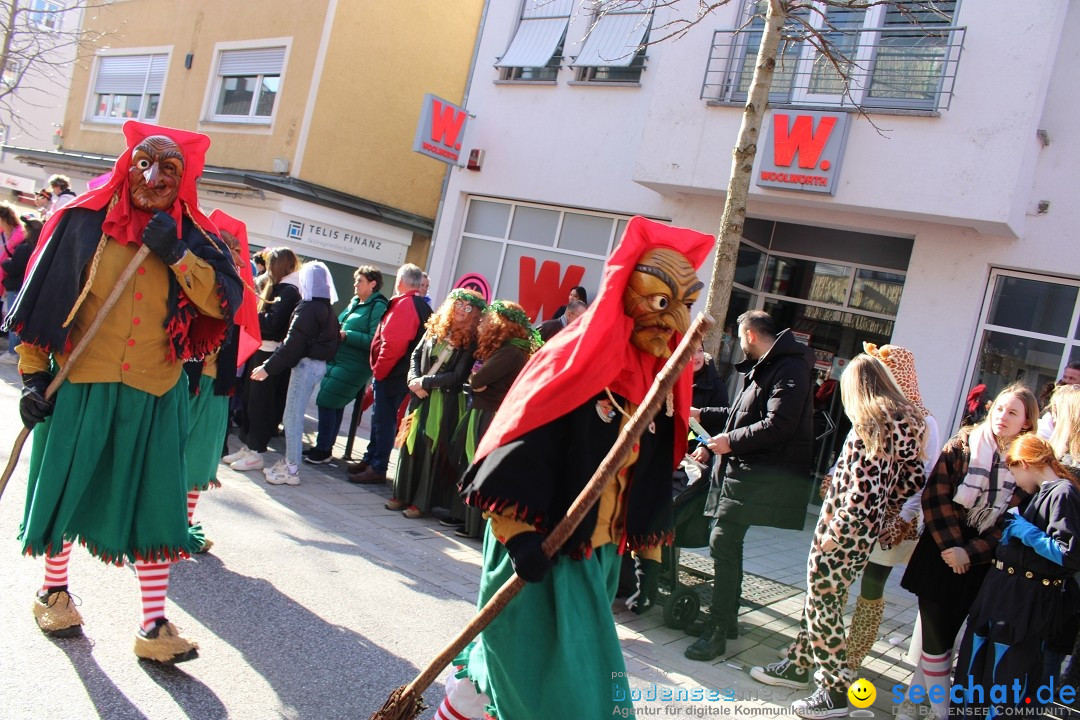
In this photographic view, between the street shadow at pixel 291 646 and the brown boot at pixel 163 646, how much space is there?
0.30 metres

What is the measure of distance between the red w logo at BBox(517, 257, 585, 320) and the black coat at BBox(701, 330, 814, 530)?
7.44 m

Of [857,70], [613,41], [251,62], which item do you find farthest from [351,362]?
[251,62]

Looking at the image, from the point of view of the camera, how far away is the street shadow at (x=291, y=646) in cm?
365

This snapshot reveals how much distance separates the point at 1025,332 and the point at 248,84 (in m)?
13.8

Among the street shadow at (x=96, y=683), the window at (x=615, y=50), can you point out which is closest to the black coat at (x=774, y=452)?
the street shadow at (x=96, y=683)

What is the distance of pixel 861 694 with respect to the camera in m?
4.57

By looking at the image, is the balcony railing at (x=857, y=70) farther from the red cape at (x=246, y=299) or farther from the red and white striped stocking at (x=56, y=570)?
the red and white striped stocking at (x=56, y=570)

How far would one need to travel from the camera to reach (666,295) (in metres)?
2.96

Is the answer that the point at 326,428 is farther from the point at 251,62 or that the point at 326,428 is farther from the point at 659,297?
the point at 251,62

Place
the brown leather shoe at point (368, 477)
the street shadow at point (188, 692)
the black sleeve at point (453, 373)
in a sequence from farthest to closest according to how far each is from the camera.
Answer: the brown leather shoe at point (368, 477) → the black sleeve at point (453, 373) → the street shadow at point (188, 692)

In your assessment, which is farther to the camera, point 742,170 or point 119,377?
point 742,170

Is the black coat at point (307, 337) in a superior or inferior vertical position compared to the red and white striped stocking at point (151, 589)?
superior

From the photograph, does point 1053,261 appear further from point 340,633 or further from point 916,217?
point 340,633

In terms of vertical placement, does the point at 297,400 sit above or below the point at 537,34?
below
